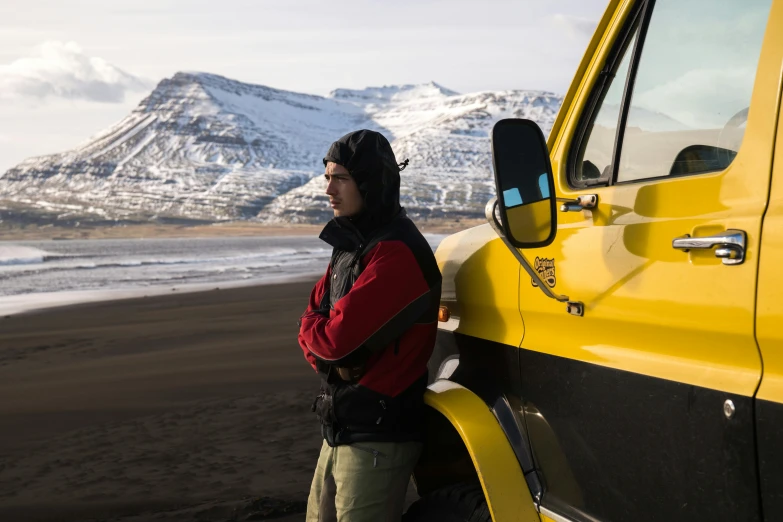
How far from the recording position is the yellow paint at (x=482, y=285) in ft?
8.18

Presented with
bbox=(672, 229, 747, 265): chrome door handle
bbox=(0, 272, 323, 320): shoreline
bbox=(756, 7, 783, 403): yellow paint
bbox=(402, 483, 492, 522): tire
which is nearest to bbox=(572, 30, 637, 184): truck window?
bbox=(672, 229, 747, 265): chrome door handle

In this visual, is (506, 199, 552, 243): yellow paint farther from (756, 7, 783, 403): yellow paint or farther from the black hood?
the black hood

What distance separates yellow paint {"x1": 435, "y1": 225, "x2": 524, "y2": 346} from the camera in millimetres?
2494

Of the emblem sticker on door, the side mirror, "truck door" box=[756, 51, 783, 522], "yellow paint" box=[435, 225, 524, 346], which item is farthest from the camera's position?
"yellow paint" box=[435, 225, 524, 346]

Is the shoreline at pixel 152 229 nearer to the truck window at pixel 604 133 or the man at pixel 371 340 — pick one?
the man at pixel 371 340

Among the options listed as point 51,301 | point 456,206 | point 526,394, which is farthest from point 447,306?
point 456,206

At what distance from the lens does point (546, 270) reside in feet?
7.48

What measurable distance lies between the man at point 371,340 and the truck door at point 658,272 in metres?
0.48

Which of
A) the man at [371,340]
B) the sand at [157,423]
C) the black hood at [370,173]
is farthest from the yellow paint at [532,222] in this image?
the sand at [157,423]

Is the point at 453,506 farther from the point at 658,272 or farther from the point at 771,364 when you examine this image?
the point at 771,364

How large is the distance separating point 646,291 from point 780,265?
1.25 ft

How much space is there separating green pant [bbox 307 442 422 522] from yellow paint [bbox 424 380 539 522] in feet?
0.83

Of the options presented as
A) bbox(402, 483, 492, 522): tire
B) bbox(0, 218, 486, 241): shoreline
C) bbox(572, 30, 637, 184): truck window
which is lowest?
bbox(0, 218, 486, 241): shoreline

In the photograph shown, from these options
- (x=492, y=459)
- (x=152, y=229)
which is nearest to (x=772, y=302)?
(x=492, y=459)
